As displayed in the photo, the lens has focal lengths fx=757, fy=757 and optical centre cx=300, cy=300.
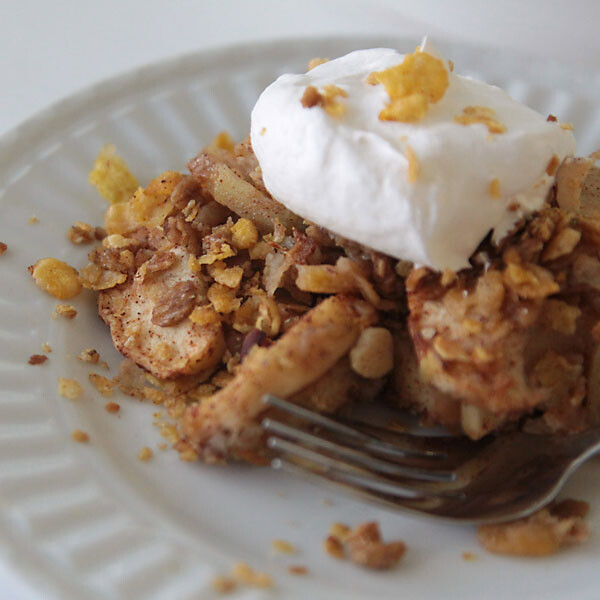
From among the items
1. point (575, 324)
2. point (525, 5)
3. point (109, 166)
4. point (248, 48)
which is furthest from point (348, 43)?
point (575, 324)

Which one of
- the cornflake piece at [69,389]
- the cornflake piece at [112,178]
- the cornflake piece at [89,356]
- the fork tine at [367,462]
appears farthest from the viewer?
the cornflake piece at [112,178]

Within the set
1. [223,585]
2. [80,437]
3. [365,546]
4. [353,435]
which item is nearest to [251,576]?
[223,585]

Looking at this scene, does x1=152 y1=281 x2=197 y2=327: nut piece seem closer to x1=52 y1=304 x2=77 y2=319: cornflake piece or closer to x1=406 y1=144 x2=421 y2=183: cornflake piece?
x1=52 y1=304 x2=77 y2=319: cornflake piece

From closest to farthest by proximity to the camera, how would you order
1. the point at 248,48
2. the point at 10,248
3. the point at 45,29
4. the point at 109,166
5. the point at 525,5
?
the point at 10,248, the point at 109,166, the point at 248,48, the point at 525,5, the point at 45,29

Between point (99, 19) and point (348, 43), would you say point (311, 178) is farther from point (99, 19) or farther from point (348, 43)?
point (99, 19)

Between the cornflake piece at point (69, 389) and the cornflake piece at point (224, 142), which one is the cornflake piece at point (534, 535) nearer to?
the cornflake piece at point (69, 389)

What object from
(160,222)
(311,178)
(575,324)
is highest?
(311,178)

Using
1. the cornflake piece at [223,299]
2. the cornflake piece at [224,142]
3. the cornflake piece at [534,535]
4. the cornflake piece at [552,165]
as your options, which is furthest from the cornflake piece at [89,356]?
the cornflake piece at [552,165]
